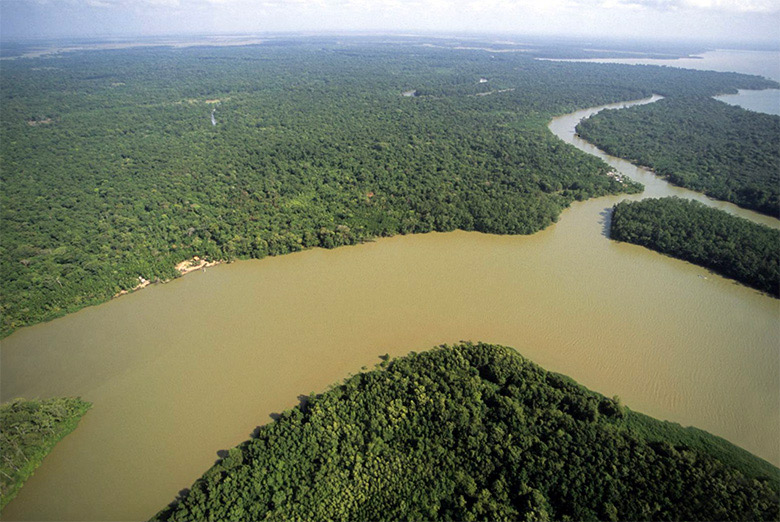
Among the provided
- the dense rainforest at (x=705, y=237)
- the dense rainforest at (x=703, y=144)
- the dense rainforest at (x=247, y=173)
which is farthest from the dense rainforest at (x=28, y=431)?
the dense rainforest at (x=703, y=144)

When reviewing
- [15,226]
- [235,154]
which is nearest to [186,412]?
[15,226]

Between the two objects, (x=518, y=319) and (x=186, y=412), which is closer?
(x=186, y=412)

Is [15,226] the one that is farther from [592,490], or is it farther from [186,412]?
[592,490]

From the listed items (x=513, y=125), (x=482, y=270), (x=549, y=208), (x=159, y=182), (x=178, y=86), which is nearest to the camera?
(x=482, y=270)

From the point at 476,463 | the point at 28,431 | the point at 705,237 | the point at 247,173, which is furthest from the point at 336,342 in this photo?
Result: the point at 705,237

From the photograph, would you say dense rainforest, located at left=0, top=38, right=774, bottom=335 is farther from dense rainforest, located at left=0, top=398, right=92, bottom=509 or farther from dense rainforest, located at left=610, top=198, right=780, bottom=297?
dense rainforest, located at left=0, top=398, right=92, bottom=509

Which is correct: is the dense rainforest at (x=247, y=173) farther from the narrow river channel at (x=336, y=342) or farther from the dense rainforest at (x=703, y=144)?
the dense rainforest at (x=703, y=144)
